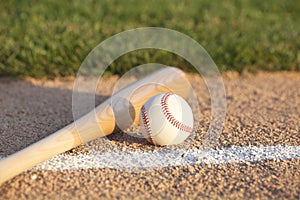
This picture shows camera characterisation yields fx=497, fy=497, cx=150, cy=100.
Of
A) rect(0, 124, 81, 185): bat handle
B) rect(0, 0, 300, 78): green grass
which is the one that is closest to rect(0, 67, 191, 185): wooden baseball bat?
rect(0, 124, 81, 185): bat handle

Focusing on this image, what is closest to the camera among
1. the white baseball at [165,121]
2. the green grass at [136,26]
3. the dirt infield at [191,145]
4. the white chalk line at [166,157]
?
the dirt infield at [191,145]

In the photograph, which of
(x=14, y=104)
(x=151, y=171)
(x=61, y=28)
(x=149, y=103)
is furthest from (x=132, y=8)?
(x=151, y=171)

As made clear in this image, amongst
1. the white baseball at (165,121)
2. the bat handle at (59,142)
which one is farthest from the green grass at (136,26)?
the white baseball at (165,121)

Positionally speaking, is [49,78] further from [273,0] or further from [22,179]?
[273,0]

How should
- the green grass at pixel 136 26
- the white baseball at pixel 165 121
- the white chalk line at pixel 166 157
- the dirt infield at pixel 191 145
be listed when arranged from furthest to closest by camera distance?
the green grass at pixel 136 26
the white baseball at pixel 165 121
the white chalk line at pixel 166 157
the dirt infield at pixel 191 145

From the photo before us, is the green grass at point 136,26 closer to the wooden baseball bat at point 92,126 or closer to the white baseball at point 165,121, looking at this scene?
the wooden baseball bat at point 92,126

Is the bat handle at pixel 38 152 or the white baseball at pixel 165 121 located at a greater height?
the white baseball at pixel 165 121
